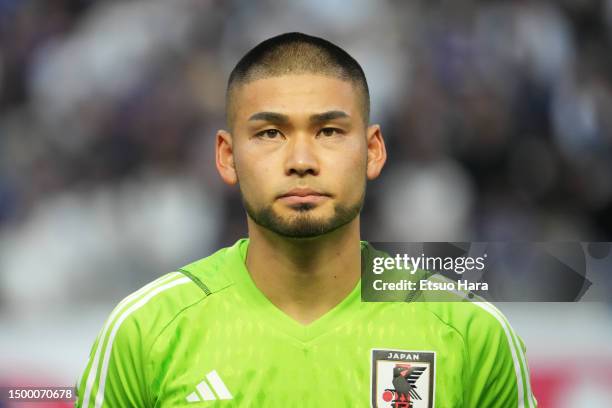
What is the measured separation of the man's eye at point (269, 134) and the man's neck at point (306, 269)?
0.23m

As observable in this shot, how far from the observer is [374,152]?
87.0 inches

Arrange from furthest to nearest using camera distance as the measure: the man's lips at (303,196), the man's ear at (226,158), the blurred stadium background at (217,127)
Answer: the blurred stadium background at (217,127) < the man's ear at (226,158) < the man's lips at (303,196)

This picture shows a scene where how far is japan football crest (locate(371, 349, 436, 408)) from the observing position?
2.09m

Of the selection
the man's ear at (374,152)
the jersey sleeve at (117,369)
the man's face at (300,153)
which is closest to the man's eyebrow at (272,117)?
the man's face at (300,153)

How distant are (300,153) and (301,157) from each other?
0.05 ft

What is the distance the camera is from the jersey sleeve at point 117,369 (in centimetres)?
208

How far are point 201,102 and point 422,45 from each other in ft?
2.76

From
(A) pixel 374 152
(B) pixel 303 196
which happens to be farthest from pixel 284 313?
(A) pixel 374 152

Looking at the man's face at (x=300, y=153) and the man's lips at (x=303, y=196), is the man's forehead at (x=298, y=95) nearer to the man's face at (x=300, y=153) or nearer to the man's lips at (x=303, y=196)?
the man's face at (x=300, y=153)

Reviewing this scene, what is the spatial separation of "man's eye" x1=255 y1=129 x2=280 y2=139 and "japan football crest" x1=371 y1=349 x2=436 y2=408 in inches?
23.4

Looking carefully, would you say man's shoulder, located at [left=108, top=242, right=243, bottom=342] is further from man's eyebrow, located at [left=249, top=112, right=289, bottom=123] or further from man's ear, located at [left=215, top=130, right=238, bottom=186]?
man's eyebrow, located at [left=249, top=112, right=289, bottom=123]

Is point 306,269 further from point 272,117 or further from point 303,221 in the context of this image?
point 272,117

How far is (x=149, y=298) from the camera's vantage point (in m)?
2.16

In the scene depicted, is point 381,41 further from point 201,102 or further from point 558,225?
point 558,225
